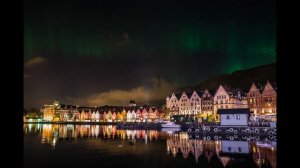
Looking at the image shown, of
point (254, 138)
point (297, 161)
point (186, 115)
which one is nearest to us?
point (297, 161)

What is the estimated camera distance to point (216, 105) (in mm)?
90438

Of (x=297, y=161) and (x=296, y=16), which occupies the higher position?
(x=296, y=16)

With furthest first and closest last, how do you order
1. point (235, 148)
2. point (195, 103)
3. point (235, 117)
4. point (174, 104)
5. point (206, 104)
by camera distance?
point (174, 104) < point (195, 103) < point (206, 104) < point (235, 117) < point (235, 148)

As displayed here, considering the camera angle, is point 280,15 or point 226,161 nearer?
point 280,15

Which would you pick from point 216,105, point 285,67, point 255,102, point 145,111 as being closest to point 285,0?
point 285,67

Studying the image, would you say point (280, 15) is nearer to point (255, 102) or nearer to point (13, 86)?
point (13, 86)

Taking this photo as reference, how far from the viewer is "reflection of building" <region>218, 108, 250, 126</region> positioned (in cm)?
5434

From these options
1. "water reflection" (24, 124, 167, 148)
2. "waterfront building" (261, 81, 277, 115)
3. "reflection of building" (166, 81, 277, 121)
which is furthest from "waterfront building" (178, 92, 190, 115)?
"waterfront building" (261, 81, 277, 115)

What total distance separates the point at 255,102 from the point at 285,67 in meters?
83.9

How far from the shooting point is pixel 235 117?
181 feet

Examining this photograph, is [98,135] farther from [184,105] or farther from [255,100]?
[255,100]

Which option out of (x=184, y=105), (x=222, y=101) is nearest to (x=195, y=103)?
(x=184, y=105)

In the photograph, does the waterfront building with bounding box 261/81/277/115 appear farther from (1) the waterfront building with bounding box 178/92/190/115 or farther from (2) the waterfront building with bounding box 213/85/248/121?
(1) the waterfront building with bounding box 178/92/190/115

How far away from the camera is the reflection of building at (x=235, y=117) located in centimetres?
5434
